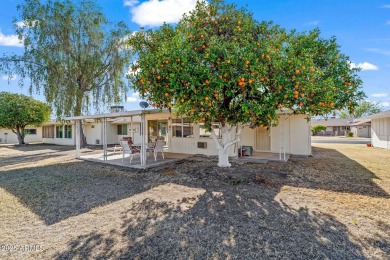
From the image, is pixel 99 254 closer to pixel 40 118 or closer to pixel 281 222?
pixel 281 222

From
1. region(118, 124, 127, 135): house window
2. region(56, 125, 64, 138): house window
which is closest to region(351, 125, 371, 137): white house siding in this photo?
region(118, 124, 127, 135): house window

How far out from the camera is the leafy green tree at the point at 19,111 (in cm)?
2034

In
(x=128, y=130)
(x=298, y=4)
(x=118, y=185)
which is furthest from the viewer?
(x=128, y=130)

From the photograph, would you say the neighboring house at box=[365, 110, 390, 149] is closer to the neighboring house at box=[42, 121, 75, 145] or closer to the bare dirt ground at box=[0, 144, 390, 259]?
the bare dirt ground at box=[0, 144, 390, 259]

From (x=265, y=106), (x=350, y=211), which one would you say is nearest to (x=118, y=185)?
(x=265, y=106)

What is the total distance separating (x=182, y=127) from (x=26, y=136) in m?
27.0

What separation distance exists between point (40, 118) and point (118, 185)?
21029 millimetres

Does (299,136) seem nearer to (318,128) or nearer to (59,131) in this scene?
(59,131)

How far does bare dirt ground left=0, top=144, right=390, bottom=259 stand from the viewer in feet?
10.1

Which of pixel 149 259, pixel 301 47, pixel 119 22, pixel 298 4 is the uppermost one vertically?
pixel 119 22

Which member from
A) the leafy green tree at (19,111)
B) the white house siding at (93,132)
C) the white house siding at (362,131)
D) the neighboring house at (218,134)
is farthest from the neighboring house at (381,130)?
the leafy green tree at (19,111)

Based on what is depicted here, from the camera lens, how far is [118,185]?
663 centimetres

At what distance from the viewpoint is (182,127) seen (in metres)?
13.1

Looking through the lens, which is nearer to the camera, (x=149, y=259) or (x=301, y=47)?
(x=149, y=259)
